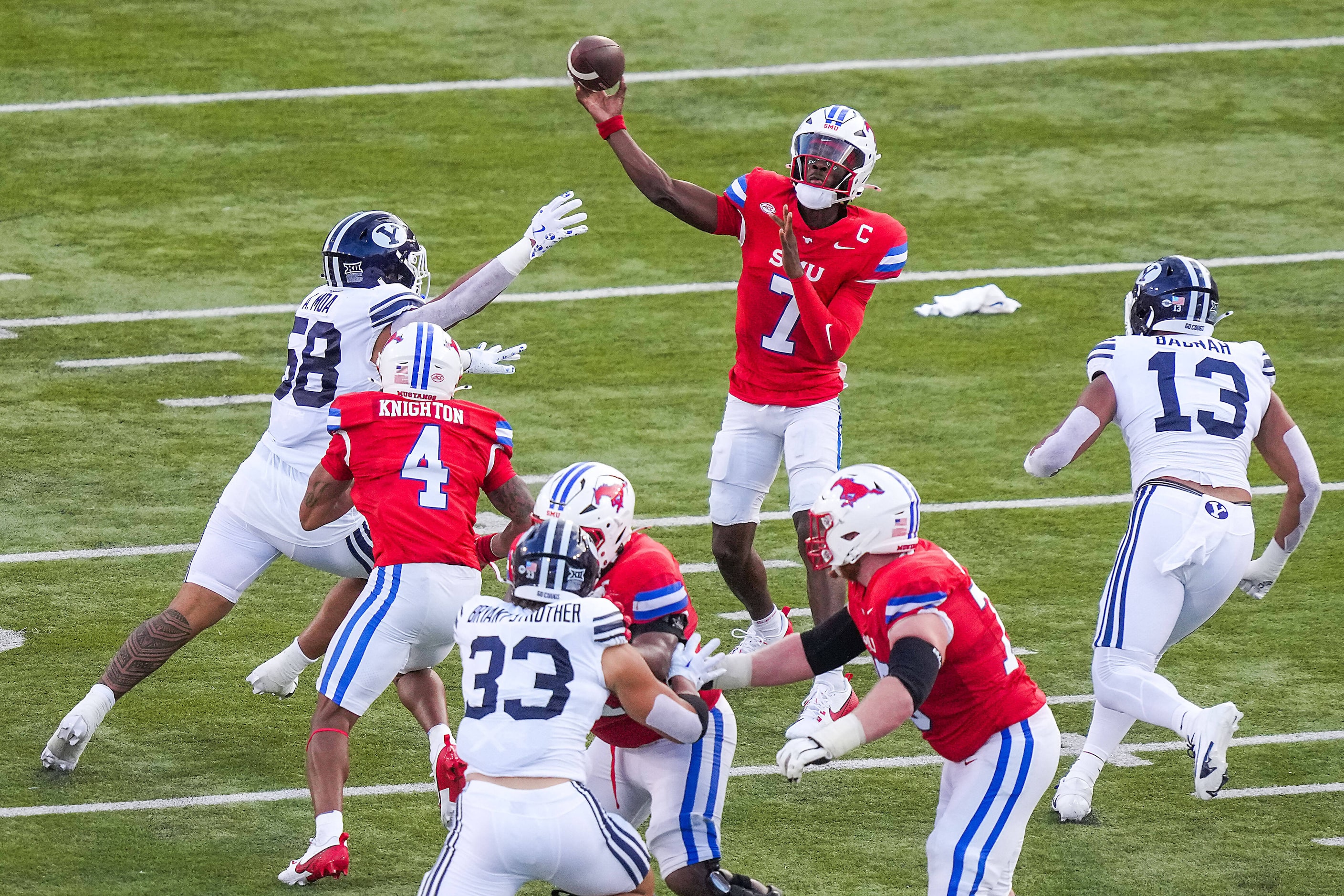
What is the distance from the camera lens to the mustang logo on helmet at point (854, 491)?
5.12 meters

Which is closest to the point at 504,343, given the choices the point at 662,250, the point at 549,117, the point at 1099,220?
the point at 662,250

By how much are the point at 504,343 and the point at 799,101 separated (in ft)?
13.5

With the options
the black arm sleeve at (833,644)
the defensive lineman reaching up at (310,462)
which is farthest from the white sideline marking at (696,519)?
the black arm sleeve at (833,644)

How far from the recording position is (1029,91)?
1432 cm

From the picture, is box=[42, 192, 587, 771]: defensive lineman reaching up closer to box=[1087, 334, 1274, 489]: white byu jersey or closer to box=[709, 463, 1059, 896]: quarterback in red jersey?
box=[709, 463, 1059, 896]: quarterback in red jersey

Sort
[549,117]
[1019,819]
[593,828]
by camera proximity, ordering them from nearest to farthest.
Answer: [593,828] < [1019,819] < [549,117]

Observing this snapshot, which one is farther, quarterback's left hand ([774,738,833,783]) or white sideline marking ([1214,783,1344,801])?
white sideline marking ([1214,783,1344,801])

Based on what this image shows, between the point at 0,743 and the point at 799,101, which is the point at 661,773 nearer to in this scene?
the point at 0,743

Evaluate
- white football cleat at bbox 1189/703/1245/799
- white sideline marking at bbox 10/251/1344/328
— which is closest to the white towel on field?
white sideline marking at bbox 10/251/1344/328

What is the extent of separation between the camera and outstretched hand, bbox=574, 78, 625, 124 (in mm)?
7527

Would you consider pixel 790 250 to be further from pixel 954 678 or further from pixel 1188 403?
pixel 954 678

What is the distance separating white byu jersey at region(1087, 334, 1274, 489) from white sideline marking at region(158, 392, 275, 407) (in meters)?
5.10

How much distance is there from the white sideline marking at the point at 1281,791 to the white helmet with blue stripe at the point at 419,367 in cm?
303

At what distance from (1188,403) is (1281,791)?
56.2 inches
